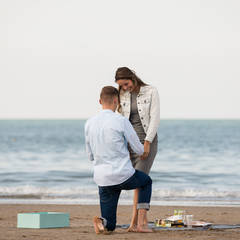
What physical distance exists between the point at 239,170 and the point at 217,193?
7917 millimetres

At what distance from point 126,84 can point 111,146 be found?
2.90 ft

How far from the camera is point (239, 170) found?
23.3 m

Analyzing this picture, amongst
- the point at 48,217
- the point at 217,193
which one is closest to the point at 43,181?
the point at 217,193

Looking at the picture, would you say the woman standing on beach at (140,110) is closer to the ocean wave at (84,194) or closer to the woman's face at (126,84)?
the woman's face at (126,84)

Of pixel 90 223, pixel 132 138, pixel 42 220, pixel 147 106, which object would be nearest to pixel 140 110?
pixel 147 106

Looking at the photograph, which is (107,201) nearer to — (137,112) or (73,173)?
(137,112)

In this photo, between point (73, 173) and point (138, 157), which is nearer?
point (138, 157)

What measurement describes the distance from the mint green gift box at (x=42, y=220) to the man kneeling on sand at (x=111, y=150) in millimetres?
848

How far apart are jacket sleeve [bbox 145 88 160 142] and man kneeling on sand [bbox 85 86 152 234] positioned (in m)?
0.41

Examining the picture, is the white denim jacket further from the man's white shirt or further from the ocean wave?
the ocean wave

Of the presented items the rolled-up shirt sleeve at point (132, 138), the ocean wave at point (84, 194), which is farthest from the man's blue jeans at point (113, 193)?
the ocean wave at point (84, 194)

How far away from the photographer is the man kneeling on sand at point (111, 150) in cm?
650

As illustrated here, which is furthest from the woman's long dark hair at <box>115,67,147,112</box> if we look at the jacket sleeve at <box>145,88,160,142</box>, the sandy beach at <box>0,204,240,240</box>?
the sandy beach at <box>0,204,240,240</box>

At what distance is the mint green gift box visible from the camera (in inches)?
289
